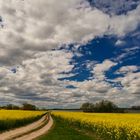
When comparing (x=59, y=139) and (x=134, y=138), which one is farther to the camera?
(x=59, y=139)

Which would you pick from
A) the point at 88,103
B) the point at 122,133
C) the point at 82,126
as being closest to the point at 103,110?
the point at 88,103

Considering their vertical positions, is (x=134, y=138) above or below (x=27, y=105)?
below

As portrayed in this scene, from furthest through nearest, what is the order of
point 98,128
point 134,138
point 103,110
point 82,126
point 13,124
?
1. point 103,110
2. point 82,126
3. point 13,124
4. point 98,128
5. point 134,138

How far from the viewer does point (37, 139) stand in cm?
2655

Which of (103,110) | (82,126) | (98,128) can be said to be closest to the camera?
(98,128)

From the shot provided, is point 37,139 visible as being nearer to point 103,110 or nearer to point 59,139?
point 59,139

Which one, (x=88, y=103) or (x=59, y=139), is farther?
(x=88, y=103)

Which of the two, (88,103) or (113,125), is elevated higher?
(88,103)

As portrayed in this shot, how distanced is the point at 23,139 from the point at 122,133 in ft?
25.1

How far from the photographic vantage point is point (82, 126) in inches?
1708

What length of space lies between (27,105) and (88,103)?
44.0 meters

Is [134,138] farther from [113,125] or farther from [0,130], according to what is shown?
[0,130]

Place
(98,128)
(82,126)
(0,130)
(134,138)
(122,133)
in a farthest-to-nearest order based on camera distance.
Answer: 1. (82,126)
2. (0,130)
3. (98,128)
4. (122,133)
5. (134,138)

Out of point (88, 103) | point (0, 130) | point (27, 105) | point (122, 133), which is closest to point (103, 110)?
point (88, 103)
